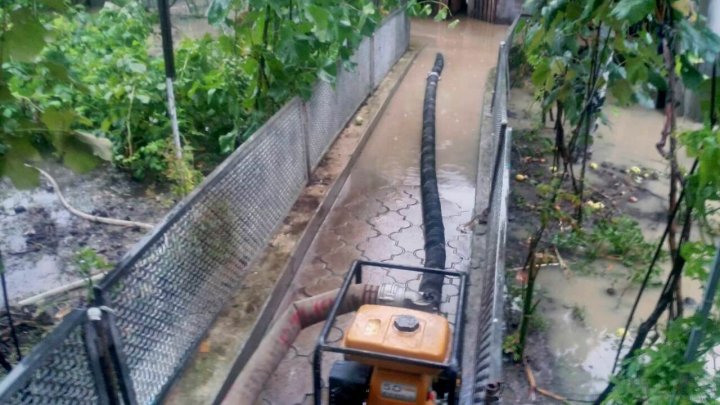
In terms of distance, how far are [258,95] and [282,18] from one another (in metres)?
0.62

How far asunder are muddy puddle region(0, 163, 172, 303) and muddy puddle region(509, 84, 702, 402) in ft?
8.58

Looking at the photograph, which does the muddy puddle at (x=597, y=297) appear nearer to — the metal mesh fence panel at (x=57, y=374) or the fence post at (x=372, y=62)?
the metal mesh fence panel at (x=57, y=374)

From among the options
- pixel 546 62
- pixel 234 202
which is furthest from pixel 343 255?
pixel 546 62

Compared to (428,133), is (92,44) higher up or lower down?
higher up

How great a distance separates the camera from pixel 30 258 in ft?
12.7

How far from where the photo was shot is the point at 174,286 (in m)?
2.85

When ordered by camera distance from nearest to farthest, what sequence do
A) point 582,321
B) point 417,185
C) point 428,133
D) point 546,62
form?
point 546,62, point 582,321, point 417,185, point 428,133

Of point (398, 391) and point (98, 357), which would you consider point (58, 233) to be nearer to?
point (98, 357)

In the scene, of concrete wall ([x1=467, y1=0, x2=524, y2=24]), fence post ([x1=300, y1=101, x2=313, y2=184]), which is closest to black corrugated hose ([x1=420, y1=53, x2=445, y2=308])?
fence post ([x1=300, y1=101, x2=313, y2=184])

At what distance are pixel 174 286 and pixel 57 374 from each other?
0.94 meters

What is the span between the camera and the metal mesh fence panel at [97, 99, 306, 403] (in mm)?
2523

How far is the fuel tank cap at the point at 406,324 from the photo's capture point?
2.40m

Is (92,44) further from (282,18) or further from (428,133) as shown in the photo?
(428,133)

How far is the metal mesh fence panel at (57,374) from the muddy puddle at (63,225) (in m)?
1.63
